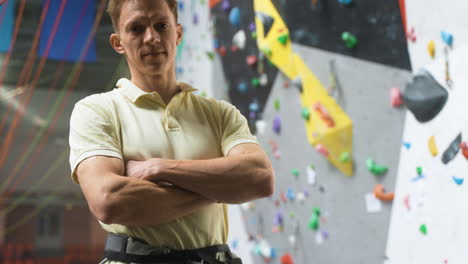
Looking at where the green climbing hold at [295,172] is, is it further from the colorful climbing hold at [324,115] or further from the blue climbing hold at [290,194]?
the colorful climbing hold at [324,115]

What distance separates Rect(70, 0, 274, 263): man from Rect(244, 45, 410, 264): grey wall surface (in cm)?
78

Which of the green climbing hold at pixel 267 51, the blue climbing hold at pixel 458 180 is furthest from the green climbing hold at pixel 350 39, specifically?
the blue climbing hold at pixel 458 180

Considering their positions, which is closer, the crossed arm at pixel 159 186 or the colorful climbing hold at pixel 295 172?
the crossed arm at pixel 159 186

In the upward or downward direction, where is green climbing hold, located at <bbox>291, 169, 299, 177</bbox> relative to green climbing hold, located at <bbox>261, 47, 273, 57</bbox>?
downward

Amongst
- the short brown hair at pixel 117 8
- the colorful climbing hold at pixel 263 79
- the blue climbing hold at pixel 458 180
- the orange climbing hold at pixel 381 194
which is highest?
the short brown hair at pixel 117 8

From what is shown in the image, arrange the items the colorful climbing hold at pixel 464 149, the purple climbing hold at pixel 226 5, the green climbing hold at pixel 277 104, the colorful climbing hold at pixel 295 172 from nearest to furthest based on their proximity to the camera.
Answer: the colorful climbing hold at pixel 464 149
the colorful climbing hold at pixel 295 172
the green climbing hold at pixel 277 104
the purple climbing hold at pixel 226 5

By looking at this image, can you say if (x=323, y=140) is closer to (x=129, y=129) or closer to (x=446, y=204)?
(x=446, y=204)

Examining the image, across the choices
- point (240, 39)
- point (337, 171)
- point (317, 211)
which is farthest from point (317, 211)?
point (240, 39)

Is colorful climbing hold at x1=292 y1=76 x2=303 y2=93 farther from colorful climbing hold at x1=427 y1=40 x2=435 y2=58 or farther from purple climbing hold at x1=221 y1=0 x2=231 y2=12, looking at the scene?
purple climbing hold at x1=221 y1=0 x2=231 y2=12

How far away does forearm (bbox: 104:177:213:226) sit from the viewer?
1.19 metres

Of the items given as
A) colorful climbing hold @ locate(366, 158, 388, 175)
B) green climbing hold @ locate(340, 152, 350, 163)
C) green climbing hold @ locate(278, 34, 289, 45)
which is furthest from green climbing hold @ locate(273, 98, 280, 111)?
colorful climbing hold @ locate(366, 158, 388, 175)

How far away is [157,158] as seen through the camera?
4.09 feet

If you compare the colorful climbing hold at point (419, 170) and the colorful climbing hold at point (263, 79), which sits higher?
the colorful climbing hold at point (263, 79)

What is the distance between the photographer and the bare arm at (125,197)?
1.19 m
